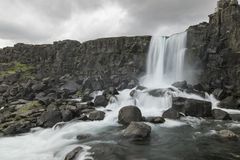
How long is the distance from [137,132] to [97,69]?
43776 mm

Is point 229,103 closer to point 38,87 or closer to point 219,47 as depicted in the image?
point 219,47

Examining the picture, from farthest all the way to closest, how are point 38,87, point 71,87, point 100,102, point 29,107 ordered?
point 71,87
point 38,87
point 100,102
point 29,107

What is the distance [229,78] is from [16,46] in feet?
213

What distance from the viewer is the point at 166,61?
1957 inches

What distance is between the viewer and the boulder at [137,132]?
69.5 feet

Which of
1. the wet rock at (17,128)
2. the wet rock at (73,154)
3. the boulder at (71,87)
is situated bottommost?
the wet rock at (17,128)

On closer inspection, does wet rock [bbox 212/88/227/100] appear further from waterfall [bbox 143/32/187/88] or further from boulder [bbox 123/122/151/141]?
boulder [bbox 123/122/151/141]

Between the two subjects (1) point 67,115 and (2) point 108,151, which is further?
(1) point 67,115

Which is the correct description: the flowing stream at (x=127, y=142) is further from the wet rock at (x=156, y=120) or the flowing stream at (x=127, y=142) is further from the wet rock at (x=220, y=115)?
the wet rock at (x=220, y=115)

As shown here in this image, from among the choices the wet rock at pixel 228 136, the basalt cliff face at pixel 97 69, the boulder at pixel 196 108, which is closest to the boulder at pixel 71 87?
the basalt cliff face at pixel 97 69

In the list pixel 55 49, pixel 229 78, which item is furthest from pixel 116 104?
Result: pixel 55 49

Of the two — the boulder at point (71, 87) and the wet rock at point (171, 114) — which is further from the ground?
the boulder at point (71, 87)

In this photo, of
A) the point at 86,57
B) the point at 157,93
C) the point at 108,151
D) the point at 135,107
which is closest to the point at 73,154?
the point at 108,151

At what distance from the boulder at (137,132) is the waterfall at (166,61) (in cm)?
2557
